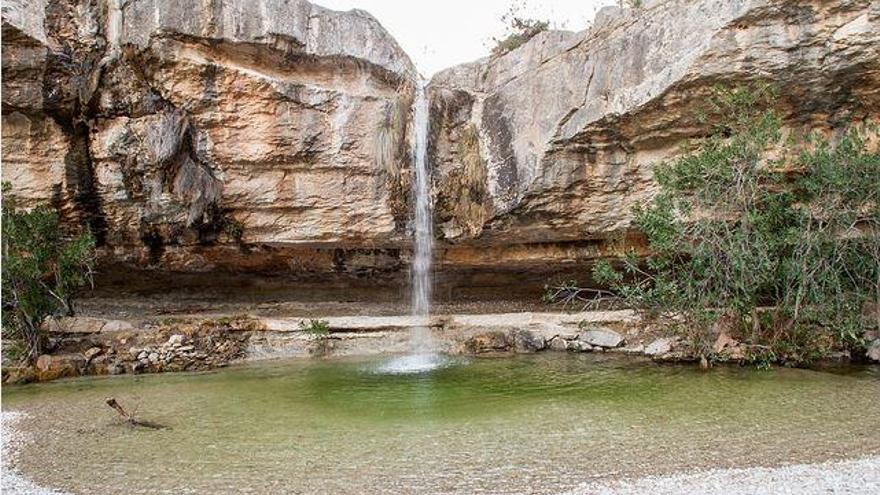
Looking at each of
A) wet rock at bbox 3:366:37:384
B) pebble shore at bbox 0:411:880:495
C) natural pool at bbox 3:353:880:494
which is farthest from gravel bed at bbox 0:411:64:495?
wet rock at bbox 3:366:37:384

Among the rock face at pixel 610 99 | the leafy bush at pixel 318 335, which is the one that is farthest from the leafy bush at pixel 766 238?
the leafy bush at pixel 318 335

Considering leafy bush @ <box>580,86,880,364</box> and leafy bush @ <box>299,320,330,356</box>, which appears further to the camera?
leafy bush @ <box>299,320,330,356</box>

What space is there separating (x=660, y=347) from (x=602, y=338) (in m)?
1.60

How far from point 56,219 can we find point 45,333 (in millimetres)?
2396

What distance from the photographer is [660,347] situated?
12047mm

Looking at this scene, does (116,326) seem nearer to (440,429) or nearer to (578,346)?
(440,429)

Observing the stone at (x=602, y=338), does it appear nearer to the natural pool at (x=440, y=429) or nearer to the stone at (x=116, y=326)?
the natural pool at (x=440, y=429)

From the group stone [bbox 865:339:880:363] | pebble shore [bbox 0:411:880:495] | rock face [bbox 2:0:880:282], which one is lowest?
stone [bbox 865:339:880:363]

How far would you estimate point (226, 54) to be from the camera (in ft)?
41.9

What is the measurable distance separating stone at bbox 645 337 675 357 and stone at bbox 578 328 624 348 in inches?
35.6

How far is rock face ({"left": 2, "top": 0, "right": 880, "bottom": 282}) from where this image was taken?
462 inches

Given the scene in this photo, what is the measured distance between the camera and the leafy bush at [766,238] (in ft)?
33.1

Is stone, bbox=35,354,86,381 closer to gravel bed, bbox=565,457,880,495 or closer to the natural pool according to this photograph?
the natural pool

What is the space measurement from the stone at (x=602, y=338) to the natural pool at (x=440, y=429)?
2.83 metres
